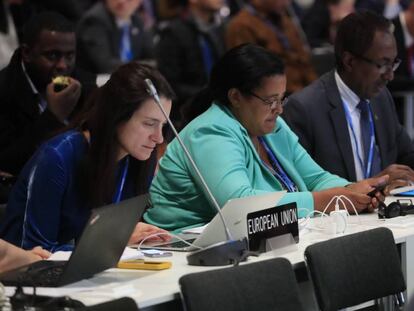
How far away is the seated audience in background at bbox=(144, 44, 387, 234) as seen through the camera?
→ 395 centimetres

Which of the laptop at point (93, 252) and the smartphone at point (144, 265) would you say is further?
the smartphone at point (144, 265)

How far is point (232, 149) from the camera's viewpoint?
3.95 metres

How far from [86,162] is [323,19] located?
645 cm

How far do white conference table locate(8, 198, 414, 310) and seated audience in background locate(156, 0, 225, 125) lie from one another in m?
4.04

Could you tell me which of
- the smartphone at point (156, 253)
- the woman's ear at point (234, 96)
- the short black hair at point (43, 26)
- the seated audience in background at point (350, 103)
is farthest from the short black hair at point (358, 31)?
the smartphone at point (156, 253)

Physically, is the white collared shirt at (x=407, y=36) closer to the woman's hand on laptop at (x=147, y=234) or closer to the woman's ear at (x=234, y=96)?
the woman's ear at (x=234, y=96)

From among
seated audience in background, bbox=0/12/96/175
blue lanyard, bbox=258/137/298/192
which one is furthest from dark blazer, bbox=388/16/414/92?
blue lanyard, bbox=258/137/298/192

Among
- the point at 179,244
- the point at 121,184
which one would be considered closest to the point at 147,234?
the point at 179,244

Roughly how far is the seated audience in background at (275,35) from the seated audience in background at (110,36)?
2.74 ft

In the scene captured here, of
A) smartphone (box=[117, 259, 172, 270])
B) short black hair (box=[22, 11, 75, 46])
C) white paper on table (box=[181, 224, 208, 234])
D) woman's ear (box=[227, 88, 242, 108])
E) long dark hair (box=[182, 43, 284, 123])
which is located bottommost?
white paper on table (box=[181, 224, 208, 234])

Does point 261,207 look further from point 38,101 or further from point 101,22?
point 101,22

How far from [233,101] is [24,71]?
146 centimetres

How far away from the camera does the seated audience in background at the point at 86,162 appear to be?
3.55 meters

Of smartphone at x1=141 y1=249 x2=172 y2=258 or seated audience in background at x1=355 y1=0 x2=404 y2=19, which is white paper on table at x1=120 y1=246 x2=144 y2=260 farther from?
seated audience in background at x1=355 y1=0 x2=404 y2=19
